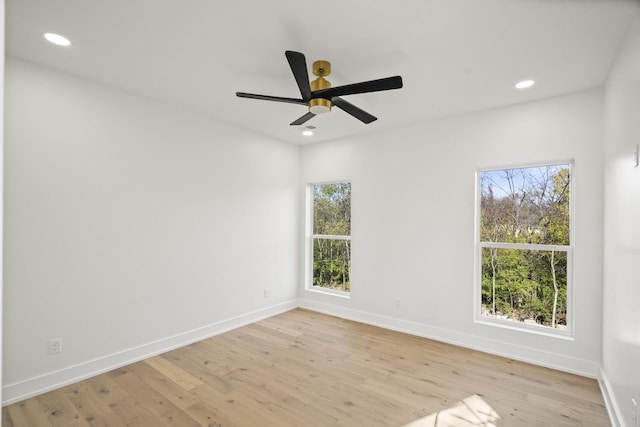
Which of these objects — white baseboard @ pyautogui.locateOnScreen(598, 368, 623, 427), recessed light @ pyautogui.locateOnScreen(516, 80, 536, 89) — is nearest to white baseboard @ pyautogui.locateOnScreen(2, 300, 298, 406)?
white baseboard @ pyautogui.locateOnScreen(598, 368, 623, 427)

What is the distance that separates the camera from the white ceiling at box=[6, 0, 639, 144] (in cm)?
204

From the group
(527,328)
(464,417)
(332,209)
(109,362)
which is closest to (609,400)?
(527,328)

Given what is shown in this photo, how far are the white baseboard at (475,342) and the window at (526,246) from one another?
0.25 meters

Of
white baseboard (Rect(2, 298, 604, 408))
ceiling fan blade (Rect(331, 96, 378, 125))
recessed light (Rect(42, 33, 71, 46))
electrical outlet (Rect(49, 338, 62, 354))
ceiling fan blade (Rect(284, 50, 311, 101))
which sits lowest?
white baseboard (Rect(2, 298, 604, 408))

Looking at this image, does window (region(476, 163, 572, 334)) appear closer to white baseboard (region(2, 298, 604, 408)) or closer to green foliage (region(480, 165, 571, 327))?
green foliage (region(480, 165, 571, 327))

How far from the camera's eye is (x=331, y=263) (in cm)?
509

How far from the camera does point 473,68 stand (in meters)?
2.73

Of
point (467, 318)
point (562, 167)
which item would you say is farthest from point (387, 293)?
point (562, 167)

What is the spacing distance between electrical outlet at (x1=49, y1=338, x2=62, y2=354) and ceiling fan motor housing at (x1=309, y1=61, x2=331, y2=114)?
283 centimetres

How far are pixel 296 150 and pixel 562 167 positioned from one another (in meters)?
3.42

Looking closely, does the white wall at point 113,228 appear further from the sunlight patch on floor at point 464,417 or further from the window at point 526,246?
the window at point 526,246

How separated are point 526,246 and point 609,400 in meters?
1.41

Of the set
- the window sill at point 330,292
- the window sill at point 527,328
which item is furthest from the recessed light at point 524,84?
the window sill at point 330,292

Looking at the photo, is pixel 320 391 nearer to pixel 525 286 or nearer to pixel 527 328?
pixel 527 328
